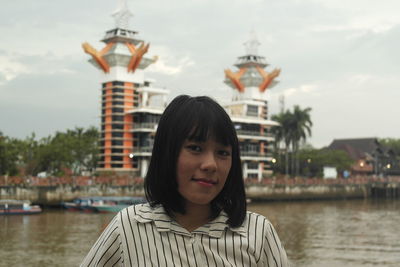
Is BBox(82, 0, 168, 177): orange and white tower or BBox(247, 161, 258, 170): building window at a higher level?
BBox(82, 0, 168, 177): orange and white tower

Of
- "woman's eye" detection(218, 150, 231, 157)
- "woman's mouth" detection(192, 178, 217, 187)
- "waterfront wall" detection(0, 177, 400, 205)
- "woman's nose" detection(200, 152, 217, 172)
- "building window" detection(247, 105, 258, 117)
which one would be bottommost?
"waterfront wall" detection(0, 177, 400, 205)

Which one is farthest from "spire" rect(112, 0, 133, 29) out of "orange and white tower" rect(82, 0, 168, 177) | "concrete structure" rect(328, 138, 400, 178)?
"concrete structure" rect(328, 138, 400, 178)

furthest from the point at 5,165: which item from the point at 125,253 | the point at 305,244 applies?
the point at 125,253

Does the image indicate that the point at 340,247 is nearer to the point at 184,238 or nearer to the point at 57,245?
the point at 57,245

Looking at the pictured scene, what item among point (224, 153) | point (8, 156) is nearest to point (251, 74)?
point (8, 156)

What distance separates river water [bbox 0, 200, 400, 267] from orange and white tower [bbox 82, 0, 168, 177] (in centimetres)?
1725

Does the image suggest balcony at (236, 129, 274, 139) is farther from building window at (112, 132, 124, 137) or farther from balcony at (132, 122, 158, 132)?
building window at (112, 132, 124, 137)

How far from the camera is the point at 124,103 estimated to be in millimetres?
61875

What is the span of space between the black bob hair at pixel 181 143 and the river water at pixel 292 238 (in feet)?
64.7

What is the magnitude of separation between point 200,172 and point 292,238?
2829 cm

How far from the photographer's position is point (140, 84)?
64.0 meters

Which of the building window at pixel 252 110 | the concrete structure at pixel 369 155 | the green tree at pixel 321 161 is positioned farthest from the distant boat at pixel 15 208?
the concrete structure at pixel 369 155

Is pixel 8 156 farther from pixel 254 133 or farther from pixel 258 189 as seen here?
pixel 254 133

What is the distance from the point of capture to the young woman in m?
2.36
